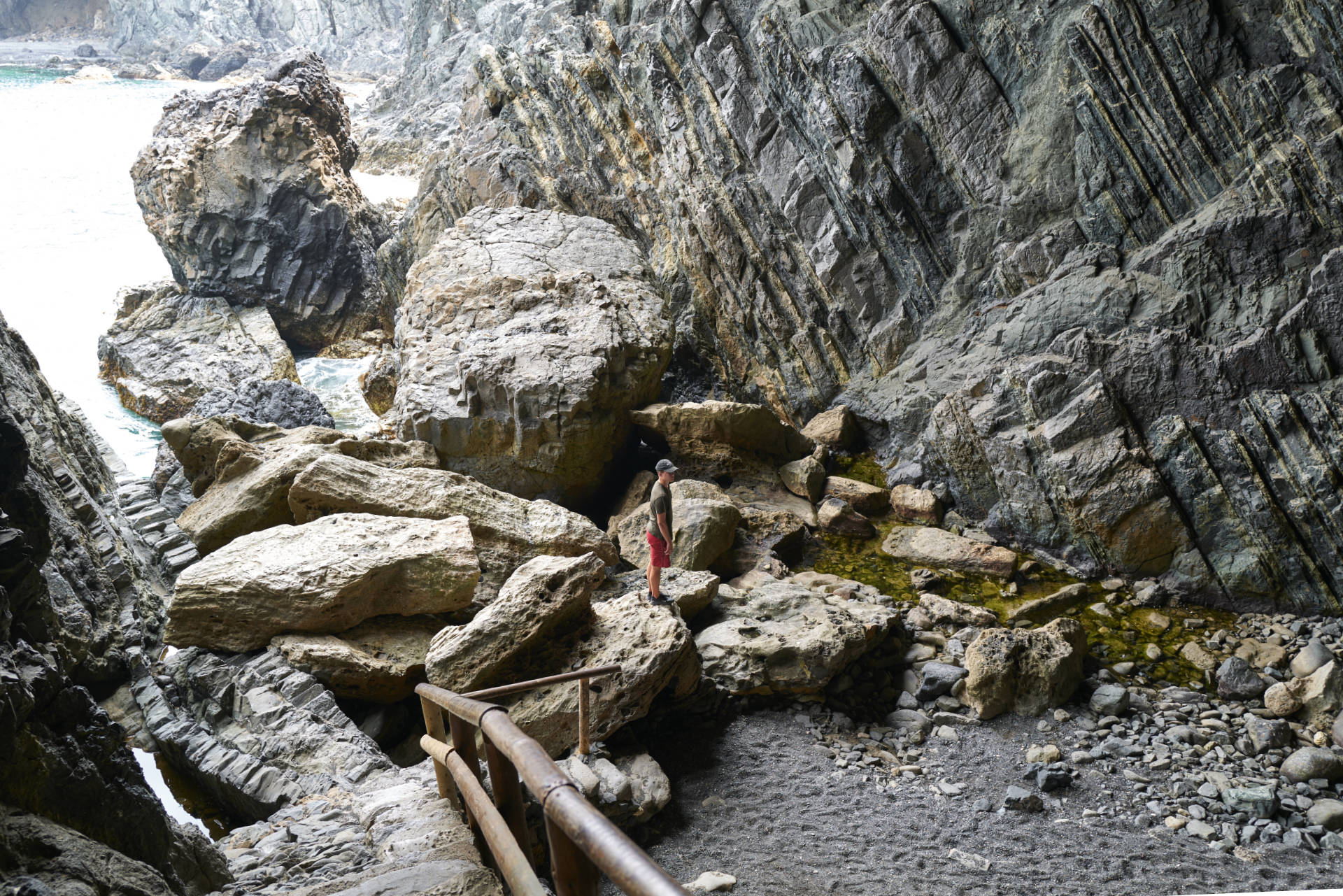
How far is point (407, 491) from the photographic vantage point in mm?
10875

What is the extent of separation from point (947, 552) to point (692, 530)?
3.93 m

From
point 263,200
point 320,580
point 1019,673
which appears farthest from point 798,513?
point 263,200

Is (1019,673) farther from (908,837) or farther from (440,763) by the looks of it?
(440,763)

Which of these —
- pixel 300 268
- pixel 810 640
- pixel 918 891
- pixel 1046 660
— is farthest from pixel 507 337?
pixel 300 268

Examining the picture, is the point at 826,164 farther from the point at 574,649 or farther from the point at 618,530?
the point at 574,649

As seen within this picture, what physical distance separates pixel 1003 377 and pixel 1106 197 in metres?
3.22

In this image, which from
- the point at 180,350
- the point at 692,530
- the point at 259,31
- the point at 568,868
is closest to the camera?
the point at 568,868

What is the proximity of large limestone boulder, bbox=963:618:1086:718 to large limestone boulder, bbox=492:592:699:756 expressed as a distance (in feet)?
10.1

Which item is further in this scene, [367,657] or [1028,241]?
[1028,241]

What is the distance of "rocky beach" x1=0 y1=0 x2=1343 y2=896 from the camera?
6.18m

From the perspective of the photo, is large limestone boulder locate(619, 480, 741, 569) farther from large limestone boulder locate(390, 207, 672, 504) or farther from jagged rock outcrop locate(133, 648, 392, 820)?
jagged rock outcrop locate(133, 648, 392, 820)

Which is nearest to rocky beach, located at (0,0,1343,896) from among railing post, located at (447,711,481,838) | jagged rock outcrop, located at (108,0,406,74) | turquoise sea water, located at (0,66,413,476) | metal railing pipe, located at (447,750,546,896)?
railing post, located at (447,711,481,838)

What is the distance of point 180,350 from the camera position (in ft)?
79.7

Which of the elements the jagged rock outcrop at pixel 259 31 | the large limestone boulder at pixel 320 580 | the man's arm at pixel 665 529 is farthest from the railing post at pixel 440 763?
the jagged rock outcrop at pixel 259 31
